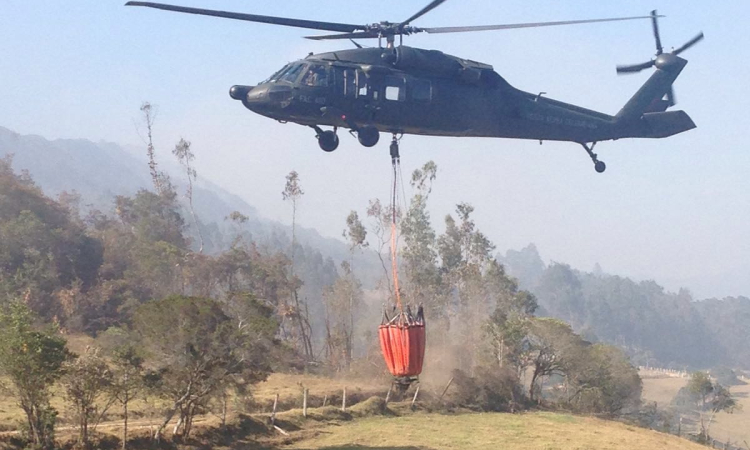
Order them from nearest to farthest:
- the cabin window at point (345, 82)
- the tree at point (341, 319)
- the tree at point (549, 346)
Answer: the cabin window at point (345, 82)
the tree at point (549, 346)
the tree at point (341, 319)

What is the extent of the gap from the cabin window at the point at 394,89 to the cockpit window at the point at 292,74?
2.05 m

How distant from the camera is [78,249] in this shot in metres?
56.6

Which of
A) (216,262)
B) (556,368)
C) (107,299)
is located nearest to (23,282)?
(107,299)

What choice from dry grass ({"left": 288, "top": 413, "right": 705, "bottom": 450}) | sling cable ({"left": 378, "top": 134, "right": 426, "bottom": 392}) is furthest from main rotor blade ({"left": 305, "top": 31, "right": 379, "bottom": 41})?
dry grass ({"left": 288, "top": 413, "right": 705, "bottom": 450})

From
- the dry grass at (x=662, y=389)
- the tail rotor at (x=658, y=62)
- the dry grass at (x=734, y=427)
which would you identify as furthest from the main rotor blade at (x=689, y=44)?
the dry grass at (x=662, y=389)

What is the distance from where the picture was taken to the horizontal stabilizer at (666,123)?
22672 mm

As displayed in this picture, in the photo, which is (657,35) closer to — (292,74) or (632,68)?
(632,68)

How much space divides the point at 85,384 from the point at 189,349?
4289 millimetres

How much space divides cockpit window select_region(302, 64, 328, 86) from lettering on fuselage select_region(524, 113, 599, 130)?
610 centimetres

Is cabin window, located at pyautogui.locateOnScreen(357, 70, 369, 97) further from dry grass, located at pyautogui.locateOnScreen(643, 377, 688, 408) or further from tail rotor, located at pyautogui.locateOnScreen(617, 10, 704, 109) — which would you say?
dry grass, located at pyautogui.locateOnScreen(643, 377, 688, 408)

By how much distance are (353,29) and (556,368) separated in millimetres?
42117

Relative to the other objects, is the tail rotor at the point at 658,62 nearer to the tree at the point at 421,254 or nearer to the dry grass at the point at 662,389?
the tree at the point at 421,254

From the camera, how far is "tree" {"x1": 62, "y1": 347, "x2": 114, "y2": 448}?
80.8ft

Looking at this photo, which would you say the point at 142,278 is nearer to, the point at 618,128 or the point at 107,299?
the point at 107,299
